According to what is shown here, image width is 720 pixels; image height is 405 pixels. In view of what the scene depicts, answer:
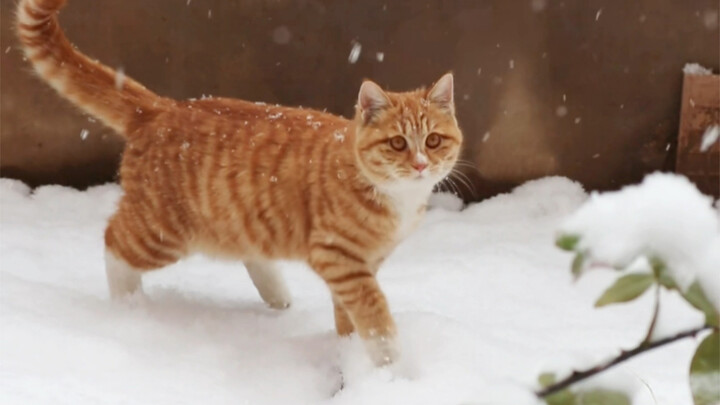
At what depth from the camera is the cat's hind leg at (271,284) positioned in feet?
9.49

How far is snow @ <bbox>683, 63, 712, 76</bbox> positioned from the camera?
12.8 ft

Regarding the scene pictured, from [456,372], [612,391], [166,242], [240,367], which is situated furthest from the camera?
[166,242]

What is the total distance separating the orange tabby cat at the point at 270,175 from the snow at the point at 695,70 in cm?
200

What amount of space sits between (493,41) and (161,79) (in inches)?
62.8

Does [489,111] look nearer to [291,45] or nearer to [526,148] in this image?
[526,148]

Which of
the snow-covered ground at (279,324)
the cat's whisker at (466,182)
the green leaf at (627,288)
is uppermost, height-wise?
the green leaf at (627,288)

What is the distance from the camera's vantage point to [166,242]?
257 centimetres

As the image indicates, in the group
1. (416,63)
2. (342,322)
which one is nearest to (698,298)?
(342,322)

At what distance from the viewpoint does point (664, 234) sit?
15.8 inches

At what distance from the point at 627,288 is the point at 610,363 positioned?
0.04m

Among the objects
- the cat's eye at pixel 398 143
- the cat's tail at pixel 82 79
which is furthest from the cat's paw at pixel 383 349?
the cat's tail at pixel 82 79

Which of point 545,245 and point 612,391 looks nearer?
point 612,391

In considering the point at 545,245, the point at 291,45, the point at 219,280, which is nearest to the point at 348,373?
the point at 219,280

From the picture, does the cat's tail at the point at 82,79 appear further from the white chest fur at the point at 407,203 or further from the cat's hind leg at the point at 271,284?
the white chest fur at the point at 407,203
